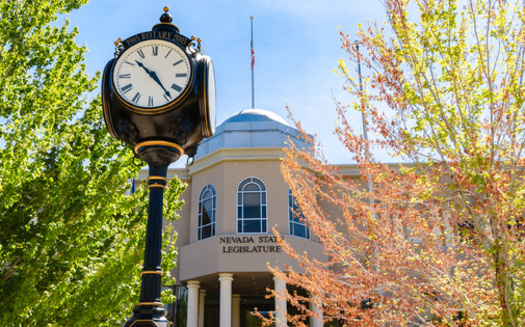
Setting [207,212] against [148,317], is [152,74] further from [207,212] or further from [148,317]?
[207,212]

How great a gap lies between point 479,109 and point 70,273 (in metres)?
6.33

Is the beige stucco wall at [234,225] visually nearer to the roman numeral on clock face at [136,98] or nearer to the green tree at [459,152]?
the green tree at [459,152]

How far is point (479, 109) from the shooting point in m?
4.91

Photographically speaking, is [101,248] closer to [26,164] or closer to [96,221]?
[96,221]

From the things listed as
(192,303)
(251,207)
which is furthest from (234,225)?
(192,303)

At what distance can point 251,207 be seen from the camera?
2256 cm

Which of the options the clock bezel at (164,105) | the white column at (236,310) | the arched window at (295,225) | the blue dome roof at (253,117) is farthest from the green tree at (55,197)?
the white column at (236,310)

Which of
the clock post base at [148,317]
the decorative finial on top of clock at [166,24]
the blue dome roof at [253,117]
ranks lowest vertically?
the clock post base at [148,317]

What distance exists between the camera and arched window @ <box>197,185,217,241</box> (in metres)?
23.0

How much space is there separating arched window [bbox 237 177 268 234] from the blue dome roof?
423cm

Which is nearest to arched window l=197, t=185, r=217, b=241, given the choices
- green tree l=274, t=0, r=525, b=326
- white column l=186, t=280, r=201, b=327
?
white column l=186, t=280, r=201, b=327

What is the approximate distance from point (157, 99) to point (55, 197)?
16.4 feet

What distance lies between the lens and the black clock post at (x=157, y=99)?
11.9ft

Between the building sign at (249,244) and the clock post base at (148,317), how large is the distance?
18611 mm
